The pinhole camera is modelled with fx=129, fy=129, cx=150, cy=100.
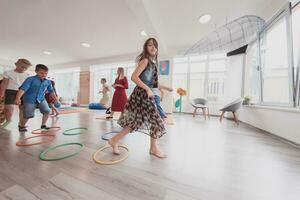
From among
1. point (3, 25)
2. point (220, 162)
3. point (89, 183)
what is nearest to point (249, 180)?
point (220, 162)

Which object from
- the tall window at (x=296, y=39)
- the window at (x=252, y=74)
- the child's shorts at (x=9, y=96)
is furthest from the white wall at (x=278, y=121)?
the child's shorts at (x=9, y=96)

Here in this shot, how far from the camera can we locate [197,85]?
5516mm

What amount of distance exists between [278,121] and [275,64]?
1.22 m

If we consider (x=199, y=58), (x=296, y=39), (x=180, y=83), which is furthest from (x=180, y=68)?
(x=296, y=39)

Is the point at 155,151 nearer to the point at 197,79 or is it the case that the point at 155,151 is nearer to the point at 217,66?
the point at 197,79

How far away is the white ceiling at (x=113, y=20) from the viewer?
8.95 ft

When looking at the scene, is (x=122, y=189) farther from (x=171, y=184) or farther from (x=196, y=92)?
(x=196, y=92)

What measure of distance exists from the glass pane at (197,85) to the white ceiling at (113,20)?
1437mm

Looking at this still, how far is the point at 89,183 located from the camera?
920 mm

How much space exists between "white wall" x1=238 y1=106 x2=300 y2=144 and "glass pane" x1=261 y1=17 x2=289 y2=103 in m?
0.28

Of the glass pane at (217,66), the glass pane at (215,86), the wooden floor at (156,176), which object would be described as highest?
the glass pane at (217,66)

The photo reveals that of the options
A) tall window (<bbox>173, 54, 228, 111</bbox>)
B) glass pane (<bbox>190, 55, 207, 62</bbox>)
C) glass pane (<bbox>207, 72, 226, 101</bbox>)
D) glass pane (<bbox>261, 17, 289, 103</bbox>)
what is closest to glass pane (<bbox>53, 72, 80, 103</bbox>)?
tall window (<bbox>173, 54, 228, 111</bbox>)

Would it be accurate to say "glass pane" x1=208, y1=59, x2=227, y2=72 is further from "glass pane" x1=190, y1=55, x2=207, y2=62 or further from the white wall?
the white wall

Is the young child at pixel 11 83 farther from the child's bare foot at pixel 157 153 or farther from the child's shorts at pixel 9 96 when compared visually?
the child's bare foot at pixel 157 153
